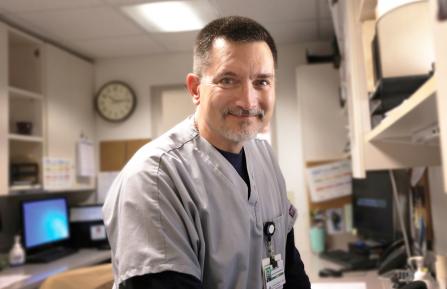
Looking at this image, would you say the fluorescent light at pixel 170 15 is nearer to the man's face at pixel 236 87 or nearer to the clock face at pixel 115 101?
the clock face at pixel 115 101

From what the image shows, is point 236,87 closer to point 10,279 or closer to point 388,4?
point 388,4

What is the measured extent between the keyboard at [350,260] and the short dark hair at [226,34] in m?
1.57

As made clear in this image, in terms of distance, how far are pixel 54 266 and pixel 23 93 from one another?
3.83 feet

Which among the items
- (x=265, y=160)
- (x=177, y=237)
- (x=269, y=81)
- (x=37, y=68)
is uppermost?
(x=37, y=68)

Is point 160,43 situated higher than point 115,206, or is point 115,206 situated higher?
point 160,43

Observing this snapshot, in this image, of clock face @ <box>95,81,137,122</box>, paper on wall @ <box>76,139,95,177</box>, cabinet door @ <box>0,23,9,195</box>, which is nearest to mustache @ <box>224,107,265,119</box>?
cabinet door @ <box>0,23,9,195</box>

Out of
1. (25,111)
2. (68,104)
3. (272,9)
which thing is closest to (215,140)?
(272,9)

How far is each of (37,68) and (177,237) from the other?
2.67 meters

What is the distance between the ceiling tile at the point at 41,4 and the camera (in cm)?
262

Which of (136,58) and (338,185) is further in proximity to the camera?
(136,58)

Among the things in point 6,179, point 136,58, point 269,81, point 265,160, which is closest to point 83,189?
point 6,179

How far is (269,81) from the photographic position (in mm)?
1184

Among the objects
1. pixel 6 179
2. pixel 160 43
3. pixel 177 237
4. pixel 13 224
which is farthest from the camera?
pixel 160 43

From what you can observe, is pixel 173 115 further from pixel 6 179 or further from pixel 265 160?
pixel 265 160
